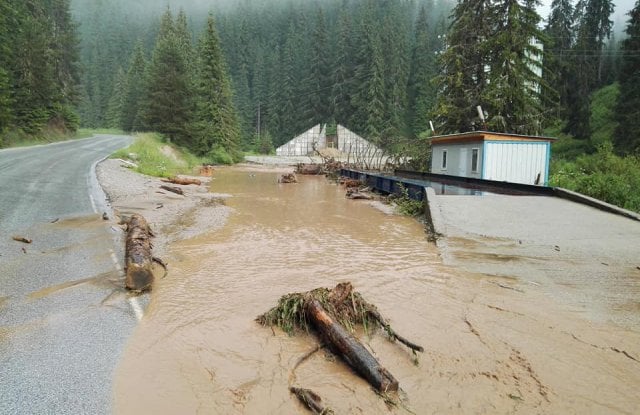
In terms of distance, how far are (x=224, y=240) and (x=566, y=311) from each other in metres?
7.14

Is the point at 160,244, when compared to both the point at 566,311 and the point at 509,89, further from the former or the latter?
the point at 509,89

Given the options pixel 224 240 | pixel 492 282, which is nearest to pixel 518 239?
pixel 492 282

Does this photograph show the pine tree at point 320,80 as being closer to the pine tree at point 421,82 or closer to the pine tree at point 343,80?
the pine tree at point 343,80

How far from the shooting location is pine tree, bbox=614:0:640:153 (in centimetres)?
3106

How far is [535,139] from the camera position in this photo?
18.9 m

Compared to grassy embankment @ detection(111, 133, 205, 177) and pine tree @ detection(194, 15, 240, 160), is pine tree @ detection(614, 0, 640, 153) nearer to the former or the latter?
grassy embankment @ detection(111, 133, 205, 177)

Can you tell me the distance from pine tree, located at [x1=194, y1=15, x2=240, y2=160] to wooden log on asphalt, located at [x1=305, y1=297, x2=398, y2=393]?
138ft

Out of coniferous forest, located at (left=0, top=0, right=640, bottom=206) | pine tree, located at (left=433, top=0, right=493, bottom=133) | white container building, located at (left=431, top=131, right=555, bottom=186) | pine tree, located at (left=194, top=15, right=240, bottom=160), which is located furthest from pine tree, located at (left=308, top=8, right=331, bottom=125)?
white container building, located at (left=431, top=131, right=555, bottom=186)

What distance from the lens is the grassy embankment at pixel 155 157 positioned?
2429 cm

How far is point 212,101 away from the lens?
46.0m

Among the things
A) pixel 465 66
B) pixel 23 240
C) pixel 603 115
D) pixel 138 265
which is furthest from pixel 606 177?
pixel 603 115

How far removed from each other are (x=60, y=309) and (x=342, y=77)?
80.8 metres

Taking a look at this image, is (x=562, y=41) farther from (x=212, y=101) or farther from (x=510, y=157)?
(x=510, y=157)

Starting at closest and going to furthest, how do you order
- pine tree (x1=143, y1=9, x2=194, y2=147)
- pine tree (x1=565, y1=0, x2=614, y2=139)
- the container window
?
the container window
pine tree (x1=143, y1=9, x2=194, y2=147)
pine tree (x1=565, y1=0, x2=614, y2=139)
